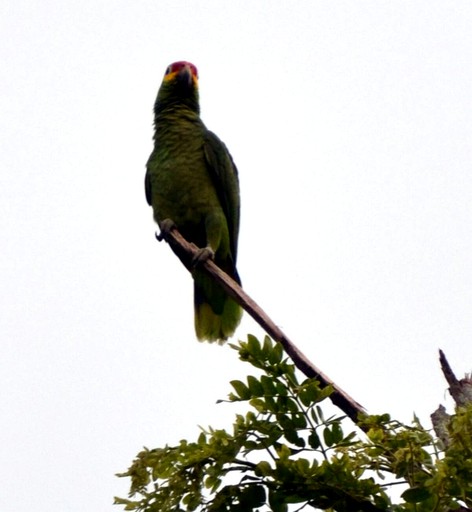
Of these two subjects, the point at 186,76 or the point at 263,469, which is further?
the point at 186,76

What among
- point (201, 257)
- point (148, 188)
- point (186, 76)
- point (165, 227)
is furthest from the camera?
point (186, 76)

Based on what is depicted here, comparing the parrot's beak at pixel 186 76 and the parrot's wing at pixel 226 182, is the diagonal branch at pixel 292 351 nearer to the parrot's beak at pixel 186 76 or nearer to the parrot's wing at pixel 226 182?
the parrot's wing at pixel 226 182

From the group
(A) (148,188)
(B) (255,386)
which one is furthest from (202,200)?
(B) (255,386)

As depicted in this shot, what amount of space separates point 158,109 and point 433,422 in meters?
4.71

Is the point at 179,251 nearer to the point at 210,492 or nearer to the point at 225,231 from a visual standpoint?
the point at 225,231

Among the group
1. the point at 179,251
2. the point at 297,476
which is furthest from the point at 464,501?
the point at 179,251

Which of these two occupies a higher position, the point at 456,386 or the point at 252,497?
the point at 456,386

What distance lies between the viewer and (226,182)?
644cm

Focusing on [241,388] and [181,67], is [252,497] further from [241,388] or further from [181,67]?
[181,67]

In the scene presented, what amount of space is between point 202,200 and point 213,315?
2.77ft

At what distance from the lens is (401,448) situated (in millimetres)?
2449

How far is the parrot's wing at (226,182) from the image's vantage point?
6410 millimetres

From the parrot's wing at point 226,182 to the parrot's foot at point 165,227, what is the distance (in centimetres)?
43

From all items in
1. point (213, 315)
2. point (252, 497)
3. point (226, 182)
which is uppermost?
point (226, 182)
